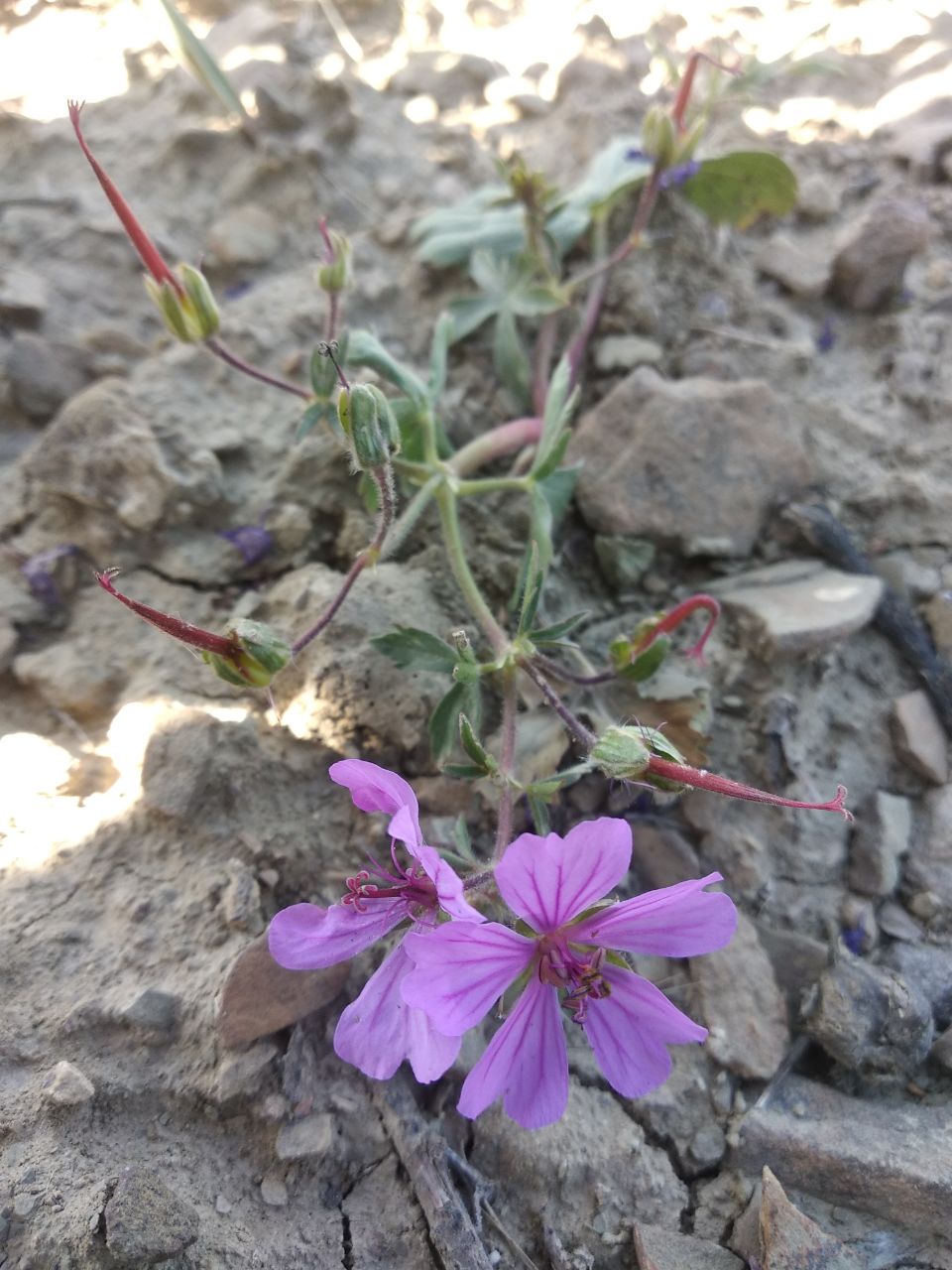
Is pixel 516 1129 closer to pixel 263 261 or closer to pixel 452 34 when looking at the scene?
pixel 263 261

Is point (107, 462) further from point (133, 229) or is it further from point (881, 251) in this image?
A: point (881, 251)

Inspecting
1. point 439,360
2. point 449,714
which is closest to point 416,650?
point 449,714

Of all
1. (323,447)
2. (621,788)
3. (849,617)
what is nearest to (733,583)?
(849,617)

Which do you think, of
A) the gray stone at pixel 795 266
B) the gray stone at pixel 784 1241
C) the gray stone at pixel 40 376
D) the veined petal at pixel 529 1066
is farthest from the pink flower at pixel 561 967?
the gray stone at pixel 795 266

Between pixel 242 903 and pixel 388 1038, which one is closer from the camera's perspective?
pixel 388 1038

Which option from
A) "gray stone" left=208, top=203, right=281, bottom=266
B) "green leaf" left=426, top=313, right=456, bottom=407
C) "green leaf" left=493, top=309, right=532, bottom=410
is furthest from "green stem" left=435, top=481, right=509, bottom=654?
"gray stone" left=208, top=203, right=281, bottom=266

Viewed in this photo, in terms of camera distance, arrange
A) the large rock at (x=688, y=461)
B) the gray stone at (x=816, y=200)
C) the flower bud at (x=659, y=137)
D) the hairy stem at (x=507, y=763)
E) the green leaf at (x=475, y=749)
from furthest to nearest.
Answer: the gray stone at (x=816, y=200)
the flower bud at (x=659, y=137)
the large rock at (x=688, y=461)
the hairy stem at (x=507, y=763)
the green leaf at (x=475, y=749)

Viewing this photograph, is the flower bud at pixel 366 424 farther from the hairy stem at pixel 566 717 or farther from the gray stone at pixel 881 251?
the gray stone at pixel 881 251
